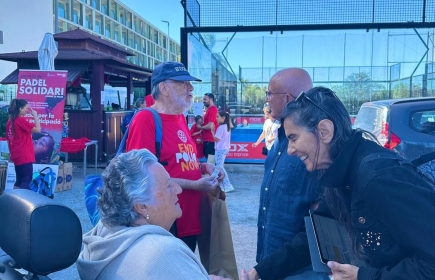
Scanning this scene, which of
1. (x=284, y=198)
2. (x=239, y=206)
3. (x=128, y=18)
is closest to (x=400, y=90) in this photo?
(x=239, y=206)

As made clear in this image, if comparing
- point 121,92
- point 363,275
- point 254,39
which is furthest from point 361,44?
point 363,275

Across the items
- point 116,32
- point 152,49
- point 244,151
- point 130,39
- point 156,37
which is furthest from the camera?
point 156,37

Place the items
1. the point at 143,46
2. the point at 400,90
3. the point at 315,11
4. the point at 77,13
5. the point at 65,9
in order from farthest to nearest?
the point at 143,46 → the point at 77,13 → the point at 65,9 → the point at 400,90 → the point at 315,11

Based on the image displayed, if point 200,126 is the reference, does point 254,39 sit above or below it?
above

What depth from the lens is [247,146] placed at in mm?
10125

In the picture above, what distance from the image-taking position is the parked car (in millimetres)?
5691

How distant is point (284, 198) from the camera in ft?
7.00

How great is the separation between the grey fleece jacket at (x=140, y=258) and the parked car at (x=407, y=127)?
195 inches

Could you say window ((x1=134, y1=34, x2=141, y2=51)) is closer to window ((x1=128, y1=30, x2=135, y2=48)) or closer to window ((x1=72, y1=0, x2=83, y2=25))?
window ((x1=128, y1=30, x2=135, y2=48))

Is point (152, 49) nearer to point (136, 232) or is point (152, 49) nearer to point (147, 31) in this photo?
point (147, 31)

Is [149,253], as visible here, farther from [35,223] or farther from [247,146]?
[247,146]

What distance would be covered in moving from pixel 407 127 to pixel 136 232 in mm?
5302

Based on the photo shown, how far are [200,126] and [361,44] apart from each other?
32.2ft

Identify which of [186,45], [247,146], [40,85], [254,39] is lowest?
[247,146]
